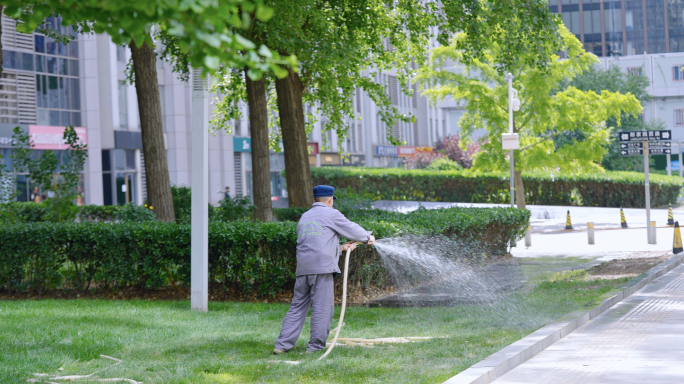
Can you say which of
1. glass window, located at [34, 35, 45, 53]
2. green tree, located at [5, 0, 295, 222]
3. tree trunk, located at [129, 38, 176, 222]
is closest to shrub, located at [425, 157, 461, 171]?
glass window, located at [34, 35, 45, 53]

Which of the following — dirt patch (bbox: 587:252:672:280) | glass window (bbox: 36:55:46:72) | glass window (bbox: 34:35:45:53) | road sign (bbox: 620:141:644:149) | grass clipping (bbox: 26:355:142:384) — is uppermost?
glass window (bbox: 34:35:45:53)

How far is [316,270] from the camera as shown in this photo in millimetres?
7102

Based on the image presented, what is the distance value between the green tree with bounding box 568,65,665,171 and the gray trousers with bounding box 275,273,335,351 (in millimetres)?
39866

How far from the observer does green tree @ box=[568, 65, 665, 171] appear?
46219 millimetres

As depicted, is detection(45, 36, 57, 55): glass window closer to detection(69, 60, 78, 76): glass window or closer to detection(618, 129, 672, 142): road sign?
detection(69, 60, 78, 76): glass window

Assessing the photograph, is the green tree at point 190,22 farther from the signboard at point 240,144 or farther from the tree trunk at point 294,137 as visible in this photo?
the signboard at point 240,144

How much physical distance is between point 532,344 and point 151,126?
8337 millimetres

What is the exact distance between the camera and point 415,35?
18.1 meters

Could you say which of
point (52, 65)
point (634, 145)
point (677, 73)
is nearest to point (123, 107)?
point (52, 65)

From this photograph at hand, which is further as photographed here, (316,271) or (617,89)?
(617,89)

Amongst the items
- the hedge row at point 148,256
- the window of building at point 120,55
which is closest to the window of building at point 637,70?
the window of building at point 120,55

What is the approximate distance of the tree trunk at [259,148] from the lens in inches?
634

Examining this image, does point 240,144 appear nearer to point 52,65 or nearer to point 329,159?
point 329,159

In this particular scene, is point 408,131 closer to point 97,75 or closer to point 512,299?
point 97,75
